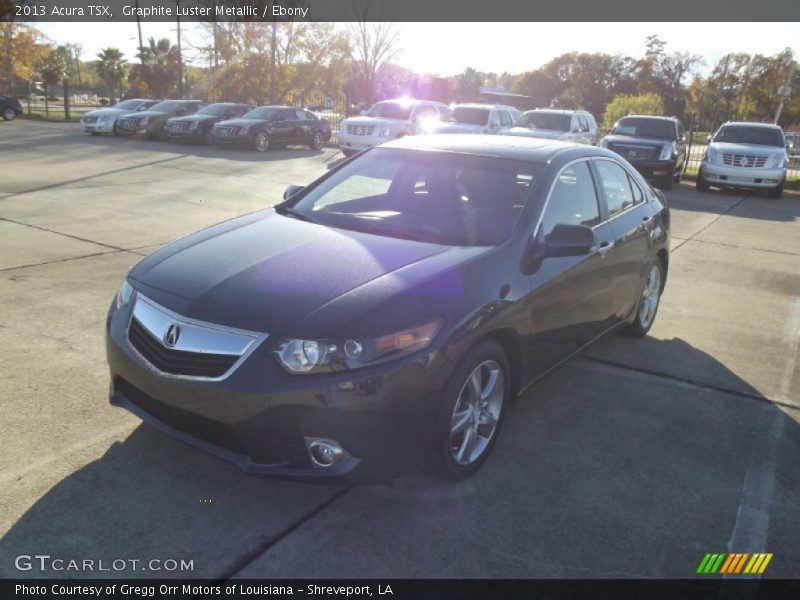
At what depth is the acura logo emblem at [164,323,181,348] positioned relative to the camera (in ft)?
9.61

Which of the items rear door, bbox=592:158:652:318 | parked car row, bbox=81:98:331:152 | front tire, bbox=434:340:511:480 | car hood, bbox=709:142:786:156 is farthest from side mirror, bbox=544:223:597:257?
parked car row, bbox=81:98:331:152

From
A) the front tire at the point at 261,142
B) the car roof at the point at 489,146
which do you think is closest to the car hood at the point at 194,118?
the front tire at the point at 261,142

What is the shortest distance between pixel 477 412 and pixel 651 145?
51.4 feet

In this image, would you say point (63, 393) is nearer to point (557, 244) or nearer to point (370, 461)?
point (370, 461)

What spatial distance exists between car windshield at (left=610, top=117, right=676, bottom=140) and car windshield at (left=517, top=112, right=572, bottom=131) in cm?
150

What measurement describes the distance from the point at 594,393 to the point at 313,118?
20.5m

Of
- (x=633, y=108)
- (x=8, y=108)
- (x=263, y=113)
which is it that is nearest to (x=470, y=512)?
(x=263, y=113)

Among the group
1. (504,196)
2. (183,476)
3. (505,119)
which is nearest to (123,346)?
(183,476)

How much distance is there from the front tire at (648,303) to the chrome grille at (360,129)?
14963 mm

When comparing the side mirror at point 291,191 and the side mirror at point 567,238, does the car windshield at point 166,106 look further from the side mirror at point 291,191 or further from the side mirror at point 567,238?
the side mirror at point 567,238

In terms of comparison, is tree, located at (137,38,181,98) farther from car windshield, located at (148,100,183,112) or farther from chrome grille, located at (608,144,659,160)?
chrome grille, located at (608,144,659,160)

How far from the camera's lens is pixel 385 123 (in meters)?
19.7

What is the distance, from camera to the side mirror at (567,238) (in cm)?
374

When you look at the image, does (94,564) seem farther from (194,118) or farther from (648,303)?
(194,118)
